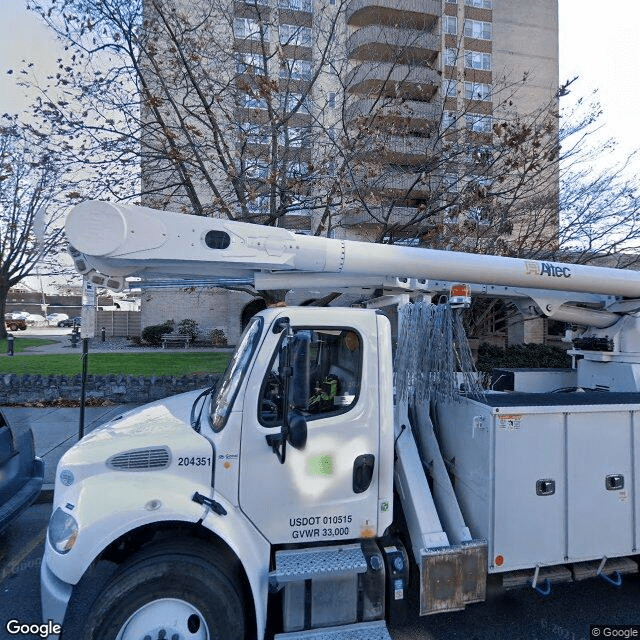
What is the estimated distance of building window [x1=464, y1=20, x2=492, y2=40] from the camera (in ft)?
63.0

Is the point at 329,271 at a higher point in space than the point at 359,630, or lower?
higher

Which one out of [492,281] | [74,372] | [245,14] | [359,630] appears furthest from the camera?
[74,372]

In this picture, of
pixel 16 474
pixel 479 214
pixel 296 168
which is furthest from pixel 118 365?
pixel 479 214

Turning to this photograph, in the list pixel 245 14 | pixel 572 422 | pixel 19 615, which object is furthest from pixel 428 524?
pixel 245 14

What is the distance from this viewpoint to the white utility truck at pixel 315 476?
263 cm

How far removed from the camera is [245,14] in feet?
29.9

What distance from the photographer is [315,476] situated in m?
2.91

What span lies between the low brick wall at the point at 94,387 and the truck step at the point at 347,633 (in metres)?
7.84

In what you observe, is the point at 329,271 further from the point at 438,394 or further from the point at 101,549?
the point at 101,549

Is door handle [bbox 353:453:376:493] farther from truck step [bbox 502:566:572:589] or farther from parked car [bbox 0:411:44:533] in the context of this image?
parked car [bbox 0:411:44:533]

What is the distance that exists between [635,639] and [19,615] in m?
4.53

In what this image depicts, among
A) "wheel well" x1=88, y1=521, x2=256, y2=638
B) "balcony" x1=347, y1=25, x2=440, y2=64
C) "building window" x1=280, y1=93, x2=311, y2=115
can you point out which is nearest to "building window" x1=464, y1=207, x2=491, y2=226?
"balcony" x1=347, y1=25, x2=440, y2=64

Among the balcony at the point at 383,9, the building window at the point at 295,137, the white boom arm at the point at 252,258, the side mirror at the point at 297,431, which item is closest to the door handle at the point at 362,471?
the side mirror at the point at 297,431

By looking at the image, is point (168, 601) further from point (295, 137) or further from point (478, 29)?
point (478, 29)
